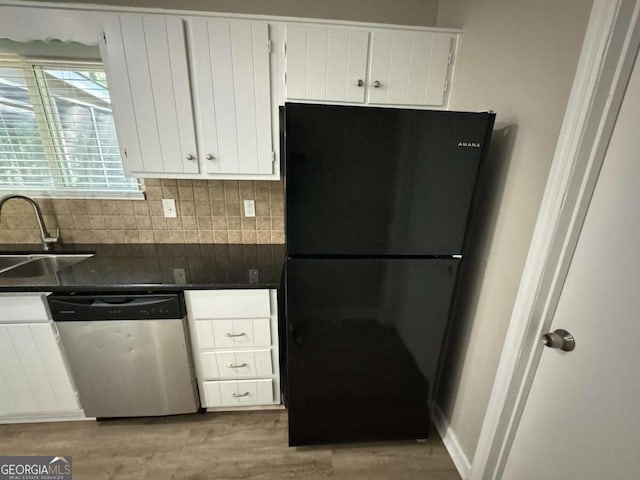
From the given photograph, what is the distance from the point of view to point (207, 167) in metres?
1.54

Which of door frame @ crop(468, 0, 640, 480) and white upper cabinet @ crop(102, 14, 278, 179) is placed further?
white upper cabinet @ crop(102, 14, 278, 179)

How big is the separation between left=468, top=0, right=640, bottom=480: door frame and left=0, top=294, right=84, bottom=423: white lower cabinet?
216cm

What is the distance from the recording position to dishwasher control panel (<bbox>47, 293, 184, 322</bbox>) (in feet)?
4.45

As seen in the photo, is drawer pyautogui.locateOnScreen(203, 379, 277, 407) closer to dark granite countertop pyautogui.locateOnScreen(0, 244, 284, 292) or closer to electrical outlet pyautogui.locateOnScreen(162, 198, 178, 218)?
dark granite countertop pyautogui.locateOnScreen(0, 244, 284, 292)

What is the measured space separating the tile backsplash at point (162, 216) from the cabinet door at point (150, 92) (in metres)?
0.32

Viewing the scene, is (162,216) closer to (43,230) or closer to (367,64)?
(43,230)

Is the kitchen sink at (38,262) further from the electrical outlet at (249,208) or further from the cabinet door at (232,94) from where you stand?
the cabinet door at (232,94)

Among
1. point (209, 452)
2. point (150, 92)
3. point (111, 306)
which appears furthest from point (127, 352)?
point (150, 92)

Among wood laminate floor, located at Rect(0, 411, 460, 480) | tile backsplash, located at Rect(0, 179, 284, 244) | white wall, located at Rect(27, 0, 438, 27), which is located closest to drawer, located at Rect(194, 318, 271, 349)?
wood laminate floor, located at Rect(0, 411, 460, 480)

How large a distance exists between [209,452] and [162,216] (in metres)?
1.46

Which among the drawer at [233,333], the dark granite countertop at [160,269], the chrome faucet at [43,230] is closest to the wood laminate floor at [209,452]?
the drawer at [233,333]

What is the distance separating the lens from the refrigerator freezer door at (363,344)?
1213 mm

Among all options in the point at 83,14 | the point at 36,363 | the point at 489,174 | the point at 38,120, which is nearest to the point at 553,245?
the point at 489,174

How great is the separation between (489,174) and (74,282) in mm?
2071
